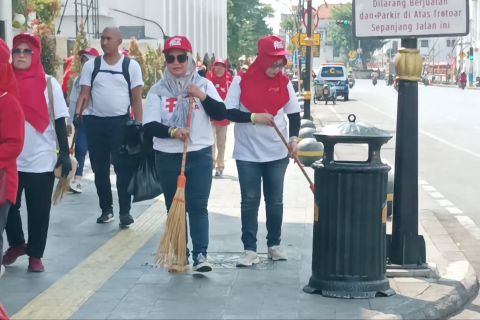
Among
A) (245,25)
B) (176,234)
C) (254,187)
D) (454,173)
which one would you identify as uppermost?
(245,25)

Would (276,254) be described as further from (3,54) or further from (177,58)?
(3,54)

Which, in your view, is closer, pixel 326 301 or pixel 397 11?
pixel 326 301

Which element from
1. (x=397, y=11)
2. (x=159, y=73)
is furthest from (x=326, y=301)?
(x=159, y=73)

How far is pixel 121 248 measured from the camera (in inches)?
353

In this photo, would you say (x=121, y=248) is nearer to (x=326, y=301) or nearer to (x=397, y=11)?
(x=326, y=301)

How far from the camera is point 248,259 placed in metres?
8.14

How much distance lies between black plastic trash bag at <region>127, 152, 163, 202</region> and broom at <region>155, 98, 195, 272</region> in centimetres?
135

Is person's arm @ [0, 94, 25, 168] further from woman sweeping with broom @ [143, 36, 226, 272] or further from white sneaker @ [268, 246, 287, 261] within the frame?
white sneaker @ [268, 246, 287, 261]

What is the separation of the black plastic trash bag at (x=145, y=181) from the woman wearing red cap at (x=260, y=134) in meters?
1.09

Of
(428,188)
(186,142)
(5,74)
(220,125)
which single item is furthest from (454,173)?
(5,74)

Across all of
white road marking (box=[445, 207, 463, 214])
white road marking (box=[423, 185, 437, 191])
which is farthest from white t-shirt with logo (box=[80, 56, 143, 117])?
white road marking (box=[423, 185, 437, 191])

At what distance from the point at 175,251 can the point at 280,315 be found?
1292mm

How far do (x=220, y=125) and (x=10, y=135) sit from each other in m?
9.36

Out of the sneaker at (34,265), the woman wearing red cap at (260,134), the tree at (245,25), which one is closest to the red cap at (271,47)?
the woman wearing red cap at (260,134)
